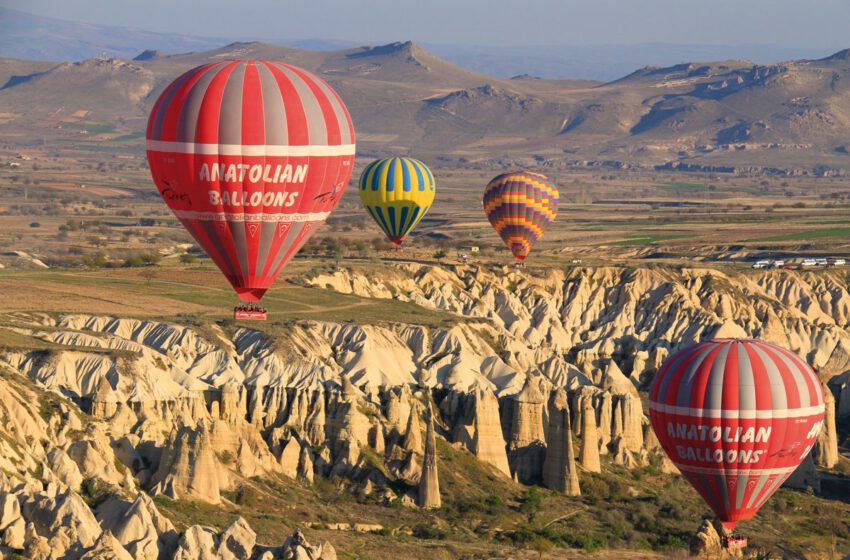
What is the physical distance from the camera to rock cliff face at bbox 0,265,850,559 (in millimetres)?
54438

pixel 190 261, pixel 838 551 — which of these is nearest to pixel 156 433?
pixel 838 551

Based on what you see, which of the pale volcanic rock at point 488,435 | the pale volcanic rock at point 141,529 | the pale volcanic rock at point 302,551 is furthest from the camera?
the pale volcanic rock at point 488,435

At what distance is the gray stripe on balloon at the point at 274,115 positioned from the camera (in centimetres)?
5875

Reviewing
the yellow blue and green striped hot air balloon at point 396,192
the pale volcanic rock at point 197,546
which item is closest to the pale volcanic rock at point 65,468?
the pale volcanic rock at point 197,546

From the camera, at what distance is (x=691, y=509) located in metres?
80.9

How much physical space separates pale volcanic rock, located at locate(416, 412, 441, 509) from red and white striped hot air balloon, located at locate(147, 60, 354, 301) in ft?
56.9

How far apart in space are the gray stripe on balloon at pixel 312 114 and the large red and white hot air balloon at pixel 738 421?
708 inches

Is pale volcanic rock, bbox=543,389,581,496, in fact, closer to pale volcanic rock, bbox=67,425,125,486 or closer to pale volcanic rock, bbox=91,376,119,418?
pale volcanic rock, bbox=91,376,119,418

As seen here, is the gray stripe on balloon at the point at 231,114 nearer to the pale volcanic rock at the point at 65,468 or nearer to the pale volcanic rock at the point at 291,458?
the pale volcanic rock at the point at 65,468

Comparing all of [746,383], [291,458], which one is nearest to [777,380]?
[746,383]

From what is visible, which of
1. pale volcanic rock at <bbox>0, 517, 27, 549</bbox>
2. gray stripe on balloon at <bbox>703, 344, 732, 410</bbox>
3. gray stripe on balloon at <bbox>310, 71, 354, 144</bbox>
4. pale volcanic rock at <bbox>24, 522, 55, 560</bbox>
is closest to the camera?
pale volcanic rock at <bbox>24, 522, 55, 560</bbox>

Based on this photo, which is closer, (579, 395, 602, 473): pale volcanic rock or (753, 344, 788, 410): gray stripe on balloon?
(753, 344, 788, 410): gray stripe on balloon

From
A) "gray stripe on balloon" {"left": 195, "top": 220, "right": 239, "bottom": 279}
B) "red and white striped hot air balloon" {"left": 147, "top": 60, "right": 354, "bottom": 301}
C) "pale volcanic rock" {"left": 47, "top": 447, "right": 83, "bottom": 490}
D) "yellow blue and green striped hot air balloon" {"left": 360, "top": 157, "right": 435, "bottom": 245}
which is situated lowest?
"pale volcanic rock" {"left": 47, "top": 447, "right": 83, "bottom": 490}

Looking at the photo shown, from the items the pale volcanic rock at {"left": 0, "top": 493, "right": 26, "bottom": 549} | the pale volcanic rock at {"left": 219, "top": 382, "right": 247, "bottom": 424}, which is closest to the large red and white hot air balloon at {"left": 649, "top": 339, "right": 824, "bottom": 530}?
the pale volcanic rock at {"left": 219, "top": 382, "right": 247, "bottom": 424}
